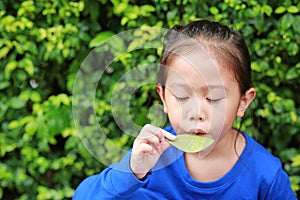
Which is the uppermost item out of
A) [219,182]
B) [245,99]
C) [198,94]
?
[198,94]

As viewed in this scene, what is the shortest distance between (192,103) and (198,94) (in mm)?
28

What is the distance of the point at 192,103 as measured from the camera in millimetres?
1448

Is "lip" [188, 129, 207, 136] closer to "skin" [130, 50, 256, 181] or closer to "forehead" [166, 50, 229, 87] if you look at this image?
"skin" [130, 50, 256, 181]

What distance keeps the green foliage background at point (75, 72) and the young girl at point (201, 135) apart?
44 cm

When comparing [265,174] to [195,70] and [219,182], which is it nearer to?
[219,182]

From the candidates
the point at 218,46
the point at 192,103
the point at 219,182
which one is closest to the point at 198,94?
the point at 192,103

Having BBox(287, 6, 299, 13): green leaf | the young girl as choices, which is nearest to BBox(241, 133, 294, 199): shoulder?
the young girl

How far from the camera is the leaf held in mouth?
56.5 inches

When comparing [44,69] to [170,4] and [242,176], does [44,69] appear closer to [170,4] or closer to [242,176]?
[170,4]

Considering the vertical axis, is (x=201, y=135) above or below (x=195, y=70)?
below

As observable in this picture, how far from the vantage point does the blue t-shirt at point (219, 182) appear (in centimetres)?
172

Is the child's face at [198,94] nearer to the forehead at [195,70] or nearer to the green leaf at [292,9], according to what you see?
the forehead at [195,70]

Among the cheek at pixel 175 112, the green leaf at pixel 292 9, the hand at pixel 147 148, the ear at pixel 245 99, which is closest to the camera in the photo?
the hand at pixel 147 148

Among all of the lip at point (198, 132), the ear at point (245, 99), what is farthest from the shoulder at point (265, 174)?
the lip at point (198, 132)
